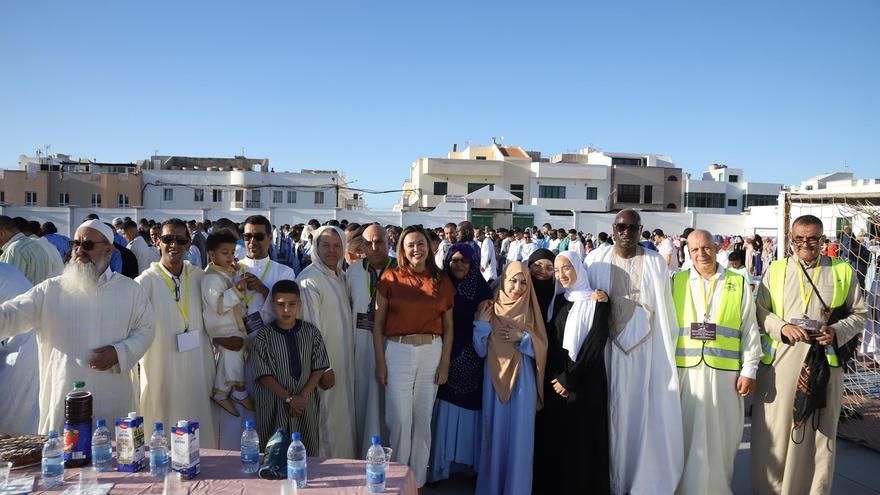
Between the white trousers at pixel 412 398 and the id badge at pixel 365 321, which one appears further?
→ the id badge at pixel 365 321

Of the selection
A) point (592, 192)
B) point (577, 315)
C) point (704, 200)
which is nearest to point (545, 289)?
point (577, 315)

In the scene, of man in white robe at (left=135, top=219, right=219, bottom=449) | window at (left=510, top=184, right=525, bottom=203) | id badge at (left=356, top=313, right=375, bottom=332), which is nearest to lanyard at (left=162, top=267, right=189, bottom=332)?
man in white robe at (left=135, top=219, right=219, bottom=449)

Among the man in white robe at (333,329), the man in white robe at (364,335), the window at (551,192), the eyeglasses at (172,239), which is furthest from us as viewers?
the window at (551,192)

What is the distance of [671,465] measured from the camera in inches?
138

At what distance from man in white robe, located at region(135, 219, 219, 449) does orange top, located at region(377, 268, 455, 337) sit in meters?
1.17

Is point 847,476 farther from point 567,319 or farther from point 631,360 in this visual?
point 567,319

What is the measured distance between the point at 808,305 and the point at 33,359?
479cm

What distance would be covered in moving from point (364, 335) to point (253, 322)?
0.78 meters

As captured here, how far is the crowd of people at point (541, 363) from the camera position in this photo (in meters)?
3.40

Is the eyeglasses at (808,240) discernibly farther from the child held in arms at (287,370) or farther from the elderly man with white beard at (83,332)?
the elderly man with white beard at (83,332)

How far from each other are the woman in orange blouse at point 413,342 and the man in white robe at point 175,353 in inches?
43.1

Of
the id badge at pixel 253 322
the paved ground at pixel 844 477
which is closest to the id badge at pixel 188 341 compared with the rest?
the id badge at pixel 253 322

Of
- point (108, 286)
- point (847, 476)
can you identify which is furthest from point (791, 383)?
point (108, 286)

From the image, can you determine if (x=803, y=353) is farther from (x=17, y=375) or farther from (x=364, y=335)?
(x=17, y=375)
